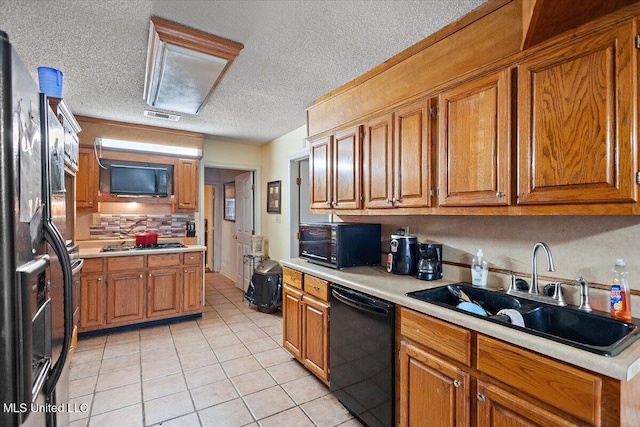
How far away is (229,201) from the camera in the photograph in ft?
21.0

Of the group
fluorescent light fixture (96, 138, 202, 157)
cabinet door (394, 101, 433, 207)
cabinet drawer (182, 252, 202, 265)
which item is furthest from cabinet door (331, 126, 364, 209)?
fluorescent light fixture (96, 138, 202, 157)

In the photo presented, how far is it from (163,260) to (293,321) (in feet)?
6.59

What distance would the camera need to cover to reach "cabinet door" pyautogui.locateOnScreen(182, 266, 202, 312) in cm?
396

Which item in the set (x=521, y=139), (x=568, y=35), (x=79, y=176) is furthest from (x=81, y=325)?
(x=568, y=35)

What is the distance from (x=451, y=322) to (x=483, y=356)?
7.3 inches

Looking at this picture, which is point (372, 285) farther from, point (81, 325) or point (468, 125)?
point (81, 325)

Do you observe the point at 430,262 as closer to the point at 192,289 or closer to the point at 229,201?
the point at 192,289

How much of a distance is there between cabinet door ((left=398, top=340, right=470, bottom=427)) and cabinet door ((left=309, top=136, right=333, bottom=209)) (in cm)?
150

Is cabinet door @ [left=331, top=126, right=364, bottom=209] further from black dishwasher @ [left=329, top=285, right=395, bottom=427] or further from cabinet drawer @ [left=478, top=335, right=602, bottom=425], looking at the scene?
cabinet drawer @ [left=478, top=335, right=602, bottom=425]

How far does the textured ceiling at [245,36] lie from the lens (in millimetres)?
1726

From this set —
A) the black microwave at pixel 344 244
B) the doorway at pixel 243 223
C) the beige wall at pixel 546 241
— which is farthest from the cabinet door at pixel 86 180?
the beige wall at pixel 546 241

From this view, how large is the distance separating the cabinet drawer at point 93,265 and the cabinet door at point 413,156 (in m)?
3.32

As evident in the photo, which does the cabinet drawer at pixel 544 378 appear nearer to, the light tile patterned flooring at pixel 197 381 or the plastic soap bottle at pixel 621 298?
the plastic soap bottle at pixel 621 298

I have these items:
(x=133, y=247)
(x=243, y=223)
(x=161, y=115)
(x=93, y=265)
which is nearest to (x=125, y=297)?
(x=93, y=265)
